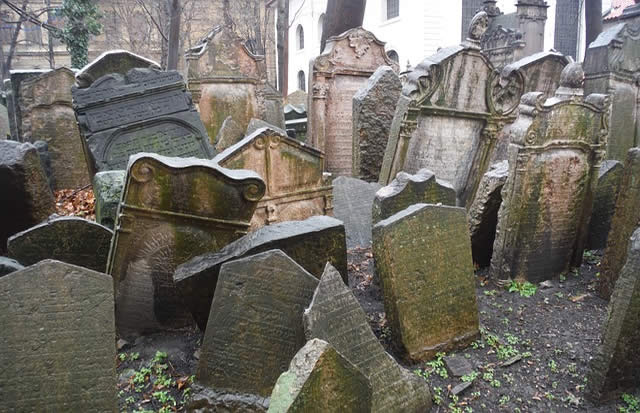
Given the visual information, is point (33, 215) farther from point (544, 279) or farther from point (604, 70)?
point (604, 70)

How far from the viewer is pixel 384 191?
4547 millimetres

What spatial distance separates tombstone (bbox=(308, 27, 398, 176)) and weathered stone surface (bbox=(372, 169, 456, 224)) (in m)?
3.59

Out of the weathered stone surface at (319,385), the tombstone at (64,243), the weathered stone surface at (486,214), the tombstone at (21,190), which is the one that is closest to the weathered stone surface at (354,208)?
the weathered stone surface at (486,214)

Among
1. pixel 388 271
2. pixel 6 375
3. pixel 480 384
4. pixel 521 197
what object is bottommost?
pixel 480 384

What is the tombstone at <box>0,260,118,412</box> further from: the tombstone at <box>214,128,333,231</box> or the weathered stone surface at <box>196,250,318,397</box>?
the tombstone at <box>214,128,333,231</box>

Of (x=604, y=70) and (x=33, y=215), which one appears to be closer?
(x=33, y=215)

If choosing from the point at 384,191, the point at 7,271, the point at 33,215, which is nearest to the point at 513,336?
the point at 384,191

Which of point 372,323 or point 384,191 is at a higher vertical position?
point 384,191

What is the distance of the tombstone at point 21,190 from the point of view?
14.7 ft

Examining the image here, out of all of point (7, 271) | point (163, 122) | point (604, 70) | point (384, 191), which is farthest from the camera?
point (604, 70)

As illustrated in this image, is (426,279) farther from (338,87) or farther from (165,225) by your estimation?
(338,87)

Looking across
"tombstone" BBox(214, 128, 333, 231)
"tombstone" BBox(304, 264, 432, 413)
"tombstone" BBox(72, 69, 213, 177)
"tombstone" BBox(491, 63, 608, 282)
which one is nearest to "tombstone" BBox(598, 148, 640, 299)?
"tombstone" BBox(491, 63, 608, 282)

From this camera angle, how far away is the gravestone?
3490mm

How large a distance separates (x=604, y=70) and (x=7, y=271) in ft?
27.1
